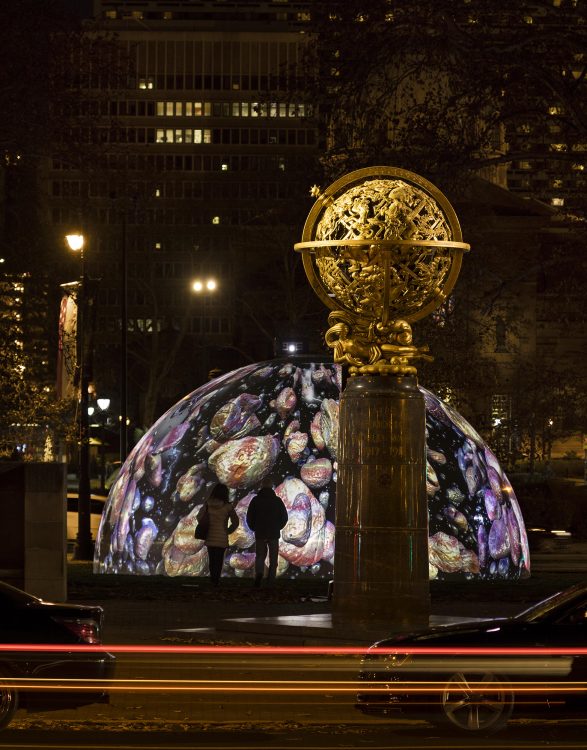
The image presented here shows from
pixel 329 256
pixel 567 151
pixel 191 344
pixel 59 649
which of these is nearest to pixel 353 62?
pixel 567 151

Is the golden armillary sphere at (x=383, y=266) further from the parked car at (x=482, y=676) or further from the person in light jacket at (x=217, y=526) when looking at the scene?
the person in light jacket at (x=217, y=526)

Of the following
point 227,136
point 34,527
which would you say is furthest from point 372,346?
point 227,136

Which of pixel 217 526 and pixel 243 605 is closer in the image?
pixel 243 605

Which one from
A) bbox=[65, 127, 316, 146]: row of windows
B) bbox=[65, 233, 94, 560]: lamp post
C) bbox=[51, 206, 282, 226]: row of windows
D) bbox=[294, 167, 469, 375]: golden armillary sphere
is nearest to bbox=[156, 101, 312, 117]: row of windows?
bbox=[65, 127, 316, 146]: row of windows

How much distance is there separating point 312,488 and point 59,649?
14.8 m

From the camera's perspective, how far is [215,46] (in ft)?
653

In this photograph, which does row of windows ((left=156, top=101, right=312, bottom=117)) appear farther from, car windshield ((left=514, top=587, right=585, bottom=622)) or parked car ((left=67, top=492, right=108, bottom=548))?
car windshield ((left=514, top=587, right=585, bottom=622))

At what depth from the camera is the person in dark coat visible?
85.9 feet

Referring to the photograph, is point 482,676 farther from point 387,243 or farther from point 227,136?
point 227,136

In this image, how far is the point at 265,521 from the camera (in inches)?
1035

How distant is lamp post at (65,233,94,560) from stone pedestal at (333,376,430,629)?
13.8 meters

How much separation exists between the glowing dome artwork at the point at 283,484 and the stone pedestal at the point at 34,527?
563 centimetres

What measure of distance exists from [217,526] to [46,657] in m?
12.6

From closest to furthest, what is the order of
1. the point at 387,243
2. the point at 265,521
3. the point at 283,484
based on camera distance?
the point at 387,243
the point at 265,521
the point at 283,484
